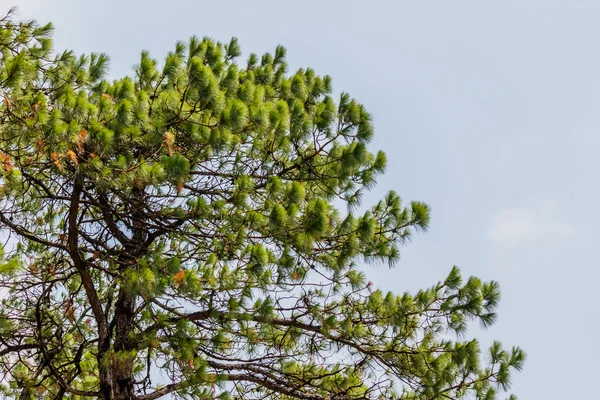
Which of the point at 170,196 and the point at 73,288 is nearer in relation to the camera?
the point at 170,196

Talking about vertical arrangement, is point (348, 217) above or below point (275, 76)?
below

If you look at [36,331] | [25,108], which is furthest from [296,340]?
[25,108]

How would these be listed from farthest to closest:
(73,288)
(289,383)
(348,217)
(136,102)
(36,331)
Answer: (73,288)
(36,331)
(289,383)
(348,217)
(136,102)

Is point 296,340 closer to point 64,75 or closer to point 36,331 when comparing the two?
point 36,331

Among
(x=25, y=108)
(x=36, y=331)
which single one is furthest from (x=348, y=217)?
(x=36, y=331)

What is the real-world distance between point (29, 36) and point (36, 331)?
10.4ft

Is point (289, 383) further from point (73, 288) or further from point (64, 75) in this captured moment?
point (64, 75)

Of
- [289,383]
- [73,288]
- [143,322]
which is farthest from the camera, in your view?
[73,288]

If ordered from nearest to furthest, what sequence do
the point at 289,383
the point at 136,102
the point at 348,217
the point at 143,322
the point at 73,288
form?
the point at 136,102
the point at 348,217
the point at 143,322
the point at 289,383
the point at 73,288

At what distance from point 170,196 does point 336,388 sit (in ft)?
8.45

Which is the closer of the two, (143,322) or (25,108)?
(25,108)

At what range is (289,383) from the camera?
267 inches

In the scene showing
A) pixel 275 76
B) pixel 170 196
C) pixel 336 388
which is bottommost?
pixel 336 388

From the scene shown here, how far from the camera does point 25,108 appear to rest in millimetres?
5434
